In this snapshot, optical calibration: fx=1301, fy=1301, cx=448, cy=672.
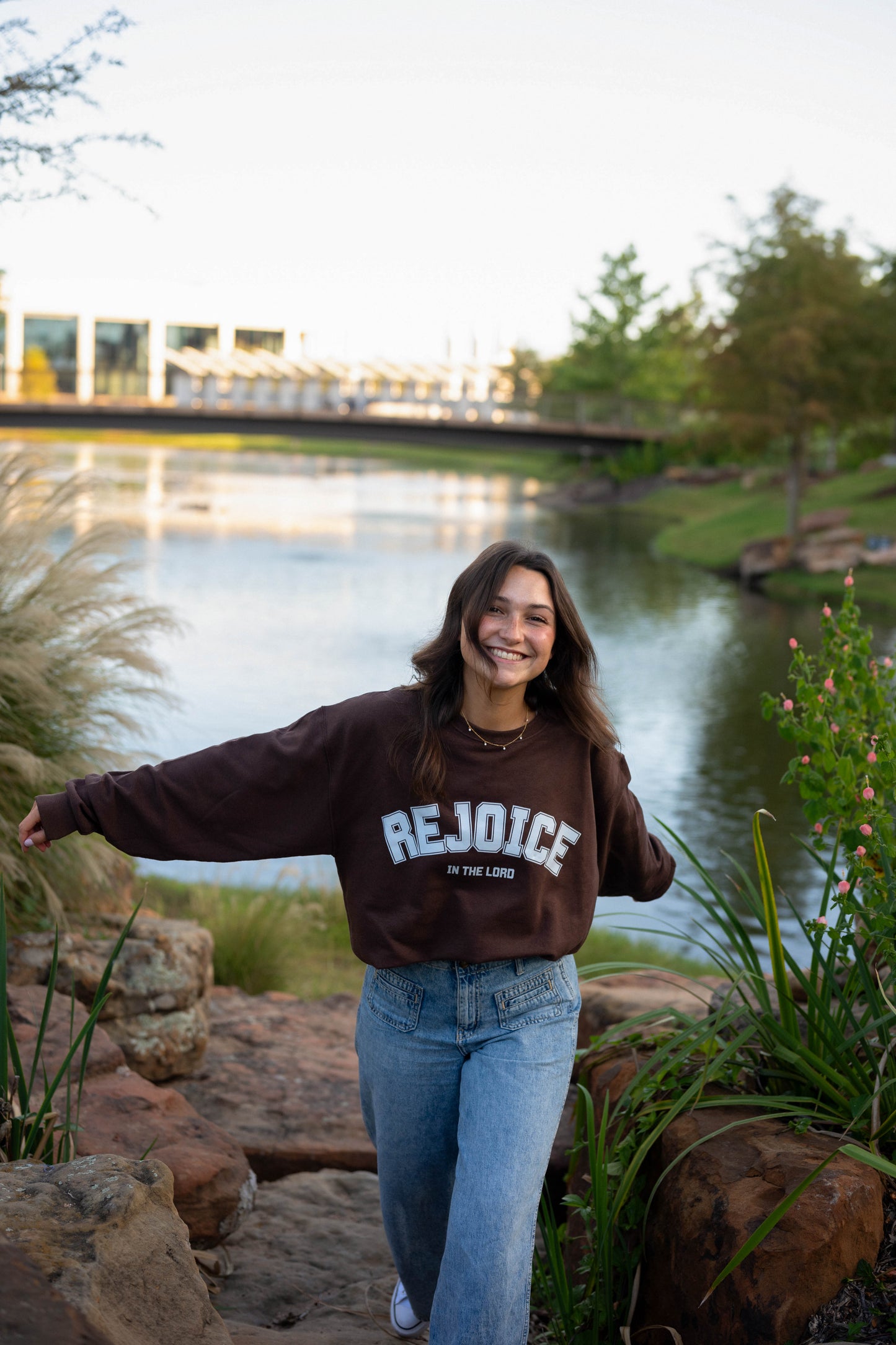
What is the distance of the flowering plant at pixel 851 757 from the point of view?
2.83m

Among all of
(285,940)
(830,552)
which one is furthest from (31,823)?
(830,552)

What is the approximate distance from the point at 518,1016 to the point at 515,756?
0.53 m

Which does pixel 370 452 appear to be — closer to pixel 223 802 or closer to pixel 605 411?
pixel 605 411

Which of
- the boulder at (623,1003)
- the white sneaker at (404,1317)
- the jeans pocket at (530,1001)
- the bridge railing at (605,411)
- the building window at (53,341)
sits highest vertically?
the building window at (53,341)

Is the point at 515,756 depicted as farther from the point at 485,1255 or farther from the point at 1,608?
the point at 1,608

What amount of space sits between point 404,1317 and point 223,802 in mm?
1265

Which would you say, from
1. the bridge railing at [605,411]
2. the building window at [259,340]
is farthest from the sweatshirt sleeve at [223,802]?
the building window at [259,340]

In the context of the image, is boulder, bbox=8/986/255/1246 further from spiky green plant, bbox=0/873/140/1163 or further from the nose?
the nose

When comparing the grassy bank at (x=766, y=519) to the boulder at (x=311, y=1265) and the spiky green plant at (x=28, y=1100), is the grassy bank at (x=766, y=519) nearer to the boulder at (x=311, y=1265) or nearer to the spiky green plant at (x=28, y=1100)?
the boulder at (x=311, y=1265)

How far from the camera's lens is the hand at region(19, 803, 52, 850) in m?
2.68

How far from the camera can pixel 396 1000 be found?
267cm

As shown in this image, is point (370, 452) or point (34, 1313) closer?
point (34, 1313)

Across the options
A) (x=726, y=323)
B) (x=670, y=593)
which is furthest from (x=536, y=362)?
(x=670, y=593)

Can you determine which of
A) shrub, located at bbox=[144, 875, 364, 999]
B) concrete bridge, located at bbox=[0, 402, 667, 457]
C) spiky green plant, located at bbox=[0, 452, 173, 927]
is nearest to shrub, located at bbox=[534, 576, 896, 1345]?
spiky green plant, located at bbox=[0, 452, 173, 927]
